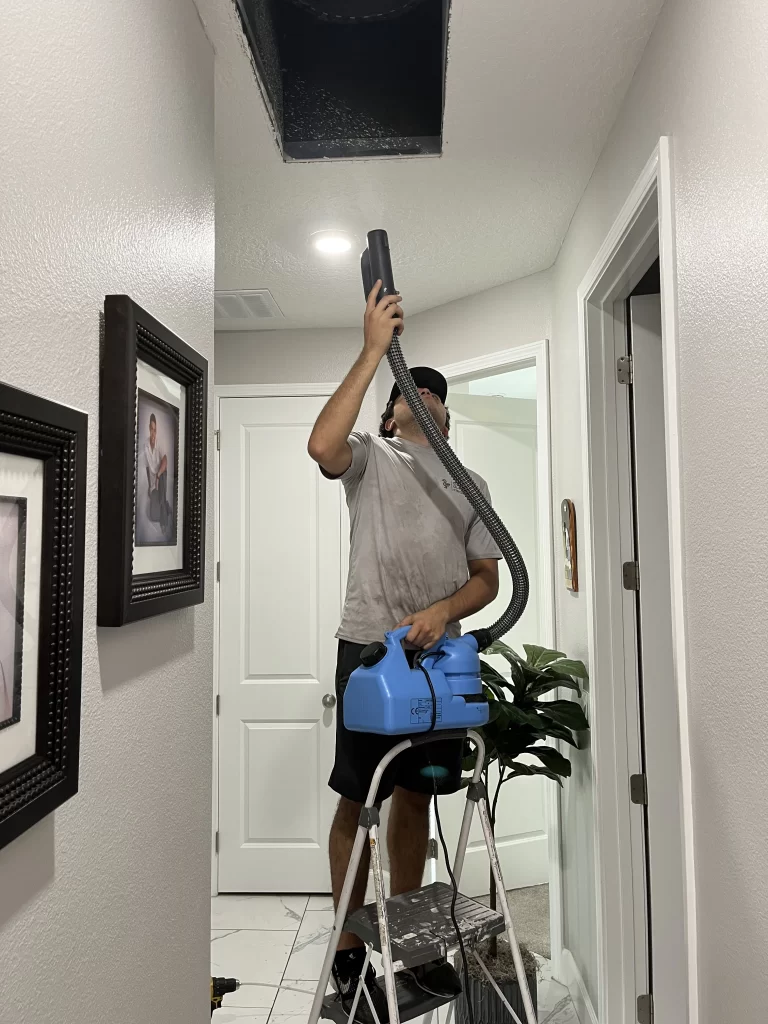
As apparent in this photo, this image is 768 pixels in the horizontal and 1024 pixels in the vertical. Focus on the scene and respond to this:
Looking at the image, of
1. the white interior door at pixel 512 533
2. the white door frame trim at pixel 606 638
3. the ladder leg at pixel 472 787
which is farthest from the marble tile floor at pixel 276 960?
the ladder leg at pixel 472 787

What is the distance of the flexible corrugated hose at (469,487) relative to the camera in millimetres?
1821

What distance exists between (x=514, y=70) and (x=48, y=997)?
6.24 feet

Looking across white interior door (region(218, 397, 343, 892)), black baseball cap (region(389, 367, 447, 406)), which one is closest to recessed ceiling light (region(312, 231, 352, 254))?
black baseball cap (region(389, 367, 447, 406))

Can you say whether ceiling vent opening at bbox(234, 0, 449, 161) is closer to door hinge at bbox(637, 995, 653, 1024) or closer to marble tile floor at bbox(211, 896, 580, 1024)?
door hinge at bbox(637, 995, 653, 1024)

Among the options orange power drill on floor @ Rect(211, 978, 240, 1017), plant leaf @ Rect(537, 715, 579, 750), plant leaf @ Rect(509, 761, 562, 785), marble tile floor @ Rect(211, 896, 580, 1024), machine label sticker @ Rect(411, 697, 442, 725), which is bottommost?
marble tile floor @ Rect(211, 896, 580, 1024)

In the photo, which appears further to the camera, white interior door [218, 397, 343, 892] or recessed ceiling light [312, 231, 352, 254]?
white interior door [218, 397, 343, 892]

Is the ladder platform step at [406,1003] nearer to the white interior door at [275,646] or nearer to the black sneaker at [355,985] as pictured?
the black sneaker at [355,985]

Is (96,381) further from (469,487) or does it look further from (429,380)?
(429,380)

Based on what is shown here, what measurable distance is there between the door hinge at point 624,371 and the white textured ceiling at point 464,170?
543mm

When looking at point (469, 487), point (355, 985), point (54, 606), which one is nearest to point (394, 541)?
point (469, 487)

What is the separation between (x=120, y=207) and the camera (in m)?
1.08

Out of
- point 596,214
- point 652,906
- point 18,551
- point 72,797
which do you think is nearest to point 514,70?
point 596,214

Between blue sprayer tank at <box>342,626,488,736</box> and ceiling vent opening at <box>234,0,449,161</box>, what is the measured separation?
1306 millimetres

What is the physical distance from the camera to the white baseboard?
92.8 inches
